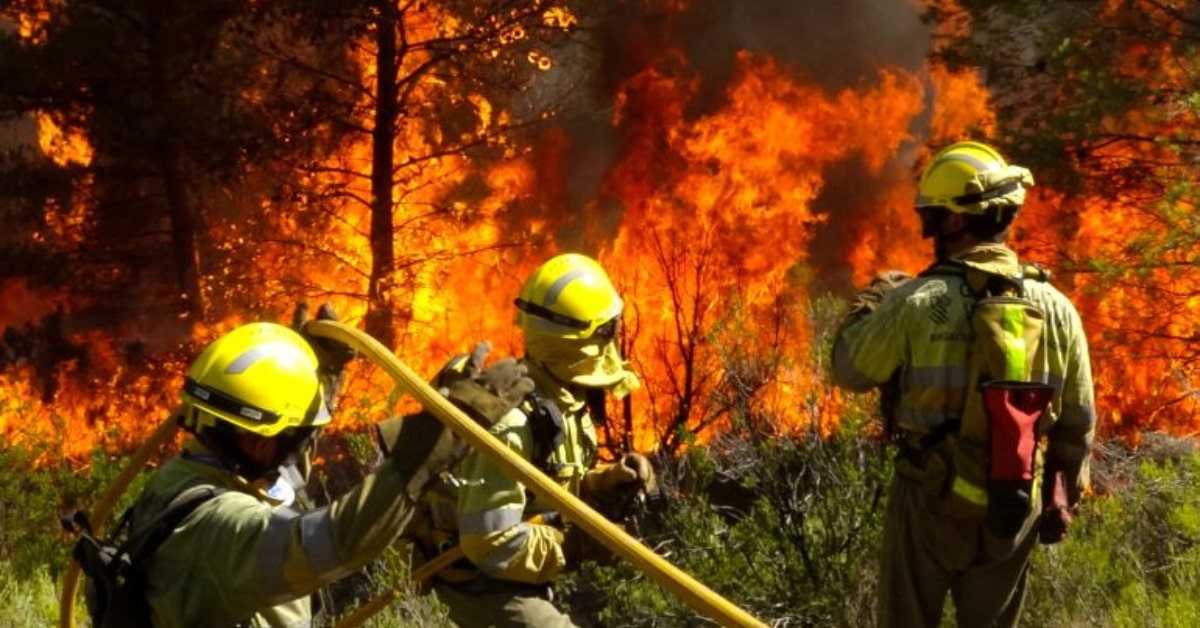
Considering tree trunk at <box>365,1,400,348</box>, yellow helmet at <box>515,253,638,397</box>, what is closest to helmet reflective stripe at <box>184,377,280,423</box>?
yellow helmet at <box>515,253,638,397</box>

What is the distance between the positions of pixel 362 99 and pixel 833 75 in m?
6.92

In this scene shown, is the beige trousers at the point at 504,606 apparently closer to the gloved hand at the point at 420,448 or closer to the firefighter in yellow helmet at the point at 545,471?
the firefighter in yellow helmet at the point at 545,471

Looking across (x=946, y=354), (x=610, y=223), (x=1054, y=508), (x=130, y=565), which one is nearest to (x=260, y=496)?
(x=130, y=565)

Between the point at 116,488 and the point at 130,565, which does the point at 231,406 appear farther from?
the point at 116,488

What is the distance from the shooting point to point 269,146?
16578 mm

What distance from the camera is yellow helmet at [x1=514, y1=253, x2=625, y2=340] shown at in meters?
3.94

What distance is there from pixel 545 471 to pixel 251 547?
1256 mm

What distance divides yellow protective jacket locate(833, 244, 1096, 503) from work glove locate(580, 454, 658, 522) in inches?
31.0

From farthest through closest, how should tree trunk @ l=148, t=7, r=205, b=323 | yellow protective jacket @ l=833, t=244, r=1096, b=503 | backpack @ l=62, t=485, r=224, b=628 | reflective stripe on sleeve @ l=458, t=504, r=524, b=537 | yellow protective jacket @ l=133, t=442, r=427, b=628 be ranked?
1. tree trunk @ l=148, t=7, r=205, b=323
2. yellow protective jacket @ l=833, t=244, r=1096, b=503
3. reflective stripe on sleeve @ l=458, t=504, r=524, b=537
4. backpack @ l=62, t=485, r=224, b=628
5. yellow protective jacket @ l=133, t=442, r=427, b=628

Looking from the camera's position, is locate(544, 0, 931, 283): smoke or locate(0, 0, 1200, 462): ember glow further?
locate(544, 0, 931, 283): smoke

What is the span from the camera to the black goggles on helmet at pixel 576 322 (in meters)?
3.94

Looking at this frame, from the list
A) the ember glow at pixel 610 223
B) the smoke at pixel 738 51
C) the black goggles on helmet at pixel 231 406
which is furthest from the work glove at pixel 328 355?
the smoke at pixel 738 51

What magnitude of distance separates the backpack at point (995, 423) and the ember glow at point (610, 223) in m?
11.0

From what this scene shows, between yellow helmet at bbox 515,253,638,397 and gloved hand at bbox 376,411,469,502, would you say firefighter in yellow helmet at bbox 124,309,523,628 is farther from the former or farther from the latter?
yellow helmet at bbox 515,253,638,397
